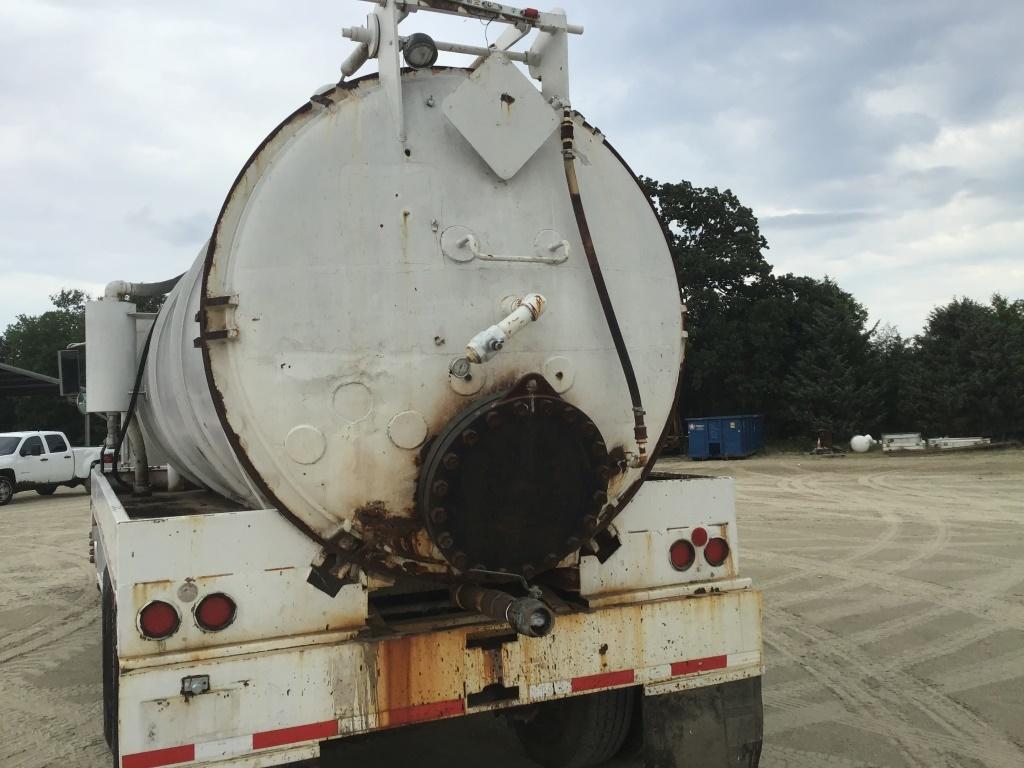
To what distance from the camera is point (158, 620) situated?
8.92 feet

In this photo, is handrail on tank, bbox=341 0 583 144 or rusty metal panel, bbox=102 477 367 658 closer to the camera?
rusty metal panel, bbox=102 477 367 658

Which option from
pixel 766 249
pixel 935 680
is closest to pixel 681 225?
pixel 766 249

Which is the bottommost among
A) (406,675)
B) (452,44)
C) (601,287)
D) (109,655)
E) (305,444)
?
(109,655)

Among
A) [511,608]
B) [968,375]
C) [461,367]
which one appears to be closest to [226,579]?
[511,608]

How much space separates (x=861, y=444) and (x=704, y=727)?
1027 inches

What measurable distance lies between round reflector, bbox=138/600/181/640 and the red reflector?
1.95 meters

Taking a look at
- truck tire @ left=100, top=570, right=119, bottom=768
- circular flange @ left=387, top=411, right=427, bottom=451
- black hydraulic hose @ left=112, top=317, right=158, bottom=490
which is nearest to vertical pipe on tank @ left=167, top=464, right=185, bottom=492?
black hydraulic hose @ left=112, top=317, right=158, bottom=490

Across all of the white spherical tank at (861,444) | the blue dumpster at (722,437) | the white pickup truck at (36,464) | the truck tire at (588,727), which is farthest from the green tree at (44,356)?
the truck tire at (588,727)

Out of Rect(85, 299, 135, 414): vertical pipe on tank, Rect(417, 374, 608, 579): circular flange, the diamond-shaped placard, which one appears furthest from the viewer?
Rect(85, 299, 135, 414): vertical pipe on tank

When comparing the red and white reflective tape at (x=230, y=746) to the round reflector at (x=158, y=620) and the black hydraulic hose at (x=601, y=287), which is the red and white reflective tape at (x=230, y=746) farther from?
the black hydraulic hose at (x=601, y=287)

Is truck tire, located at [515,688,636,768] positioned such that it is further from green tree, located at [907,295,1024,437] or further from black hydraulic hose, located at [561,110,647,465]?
green tree, located at [907,295,1024,437]

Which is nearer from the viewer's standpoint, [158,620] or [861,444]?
[158,620]

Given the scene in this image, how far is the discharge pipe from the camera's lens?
2.70 metres

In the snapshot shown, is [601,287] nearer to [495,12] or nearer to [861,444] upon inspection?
[495,12]
